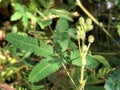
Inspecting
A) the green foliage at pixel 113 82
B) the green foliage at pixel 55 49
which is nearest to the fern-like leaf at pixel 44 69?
the green foliage at pixel 55 49

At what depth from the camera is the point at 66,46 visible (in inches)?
58.5

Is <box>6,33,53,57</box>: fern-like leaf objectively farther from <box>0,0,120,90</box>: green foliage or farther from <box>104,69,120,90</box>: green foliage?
<box>104,69,120,90</box>: green foliage

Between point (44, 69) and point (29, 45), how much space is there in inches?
4.6

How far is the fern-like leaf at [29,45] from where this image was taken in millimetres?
1321

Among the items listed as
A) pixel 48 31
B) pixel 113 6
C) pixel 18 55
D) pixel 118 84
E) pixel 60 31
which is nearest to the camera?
pixel 118 84

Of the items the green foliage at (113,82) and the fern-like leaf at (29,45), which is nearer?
the green foliage at (113,82)

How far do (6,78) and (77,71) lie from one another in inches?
19.4

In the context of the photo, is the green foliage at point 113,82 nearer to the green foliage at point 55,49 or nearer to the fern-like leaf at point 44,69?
the green foliage at point 55,49

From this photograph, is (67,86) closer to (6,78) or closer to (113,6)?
(6,78)

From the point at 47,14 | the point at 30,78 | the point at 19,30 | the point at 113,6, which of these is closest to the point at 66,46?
the point at 30,78

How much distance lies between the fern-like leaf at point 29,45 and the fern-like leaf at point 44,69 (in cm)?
4

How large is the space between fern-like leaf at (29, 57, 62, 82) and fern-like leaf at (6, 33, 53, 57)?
0.04 meters

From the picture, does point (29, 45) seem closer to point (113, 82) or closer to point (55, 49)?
point (55, 49)

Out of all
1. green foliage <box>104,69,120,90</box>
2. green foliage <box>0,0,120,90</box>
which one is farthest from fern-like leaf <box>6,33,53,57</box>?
green foliage <box>104,69,120,90</box>
